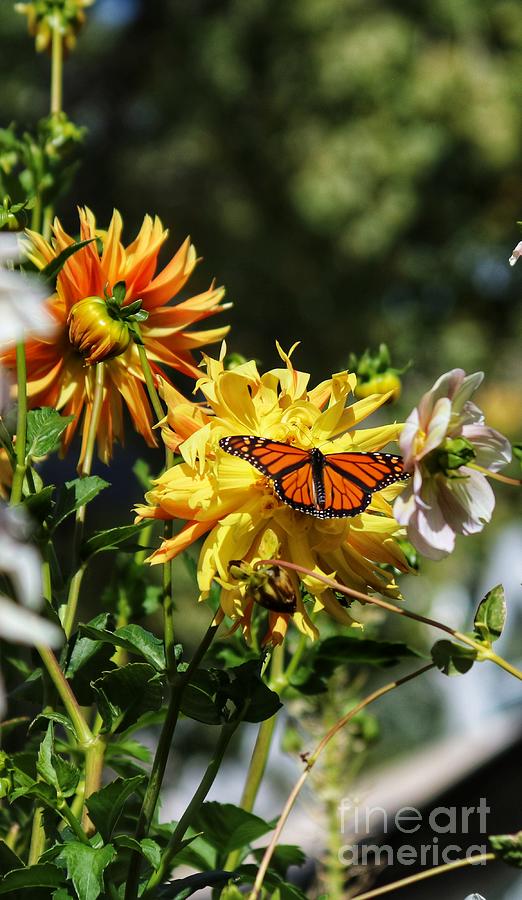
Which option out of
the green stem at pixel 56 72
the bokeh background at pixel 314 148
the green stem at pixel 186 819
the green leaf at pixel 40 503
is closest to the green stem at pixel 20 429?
the green leaf at pixel 40 503

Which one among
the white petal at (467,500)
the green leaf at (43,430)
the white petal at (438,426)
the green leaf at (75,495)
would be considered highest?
the green leaf at (43,430)

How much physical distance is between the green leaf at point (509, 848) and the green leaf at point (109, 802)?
0.36 ft

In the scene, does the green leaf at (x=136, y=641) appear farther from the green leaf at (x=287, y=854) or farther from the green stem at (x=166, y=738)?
the green leaf at (x=287, y=854)

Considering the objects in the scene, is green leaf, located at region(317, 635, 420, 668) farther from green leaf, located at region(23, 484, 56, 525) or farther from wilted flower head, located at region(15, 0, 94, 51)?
wilted flower head, located at region(15, 0, 94, 51)

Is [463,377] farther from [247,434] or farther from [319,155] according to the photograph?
[319,155]

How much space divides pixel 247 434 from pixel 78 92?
4.06 metres

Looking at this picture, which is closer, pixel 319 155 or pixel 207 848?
pixel 207 848

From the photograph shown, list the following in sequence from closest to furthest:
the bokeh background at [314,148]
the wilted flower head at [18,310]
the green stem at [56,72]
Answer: the wilted flower head at [18,310] < the green stem at [56,72] < the bokeh background at [314,148]

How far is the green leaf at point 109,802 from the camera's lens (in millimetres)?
347

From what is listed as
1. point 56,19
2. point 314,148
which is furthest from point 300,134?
point 56,19

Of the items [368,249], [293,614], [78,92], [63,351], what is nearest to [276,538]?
[293,614]

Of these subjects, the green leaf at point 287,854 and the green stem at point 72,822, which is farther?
the green leaf at point 287,854

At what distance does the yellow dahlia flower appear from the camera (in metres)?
0.35

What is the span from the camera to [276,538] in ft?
1.17
